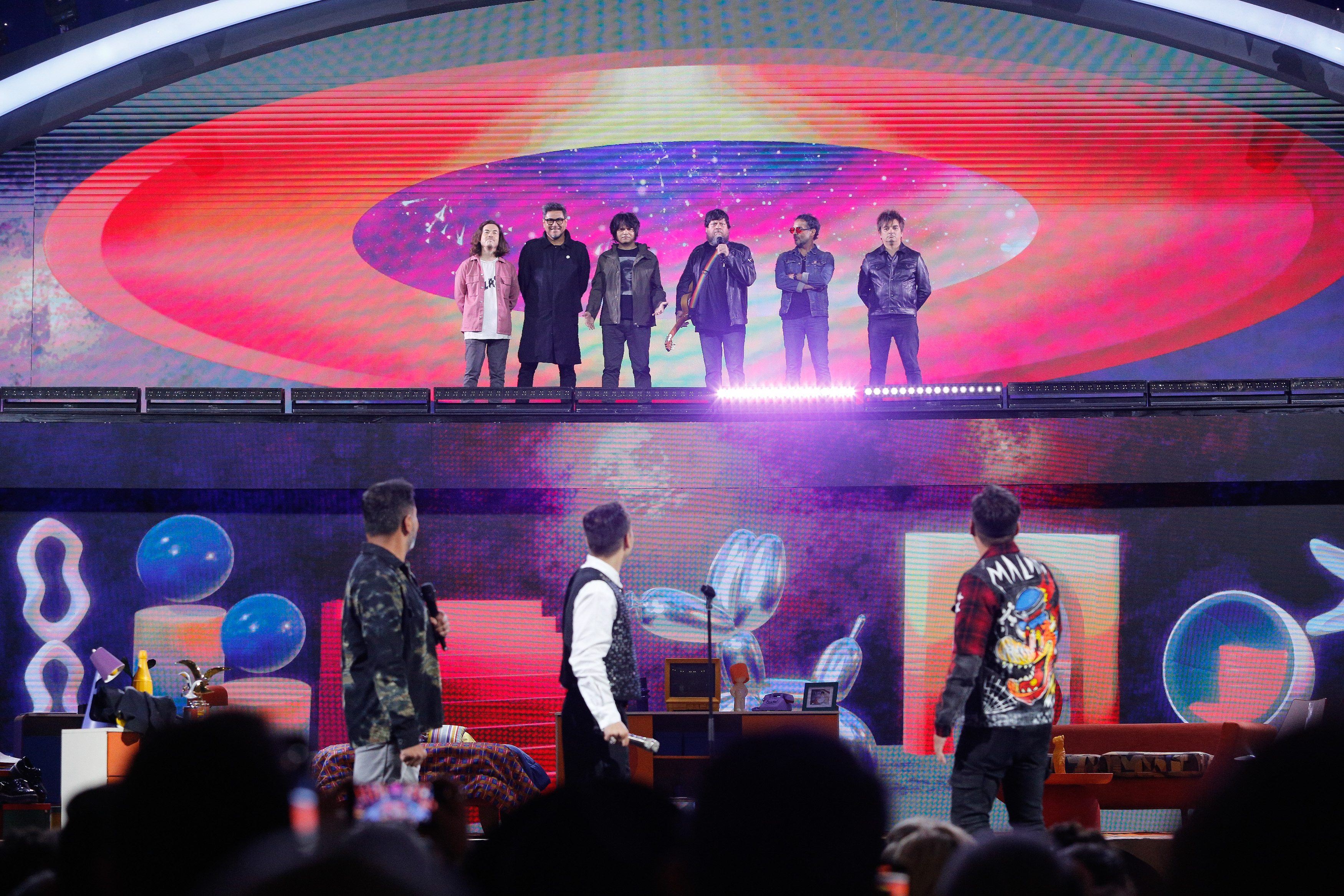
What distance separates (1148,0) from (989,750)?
8.71 meters

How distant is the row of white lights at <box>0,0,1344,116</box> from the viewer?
10.2 metres

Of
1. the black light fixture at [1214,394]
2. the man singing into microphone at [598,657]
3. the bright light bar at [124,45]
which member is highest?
the bright light bar at [124,45]

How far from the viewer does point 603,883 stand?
154cm

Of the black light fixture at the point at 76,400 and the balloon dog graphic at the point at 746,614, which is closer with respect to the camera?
the balloon dog graphic at the point at 746,614

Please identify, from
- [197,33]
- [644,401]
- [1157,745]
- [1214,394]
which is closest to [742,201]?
[644,401]

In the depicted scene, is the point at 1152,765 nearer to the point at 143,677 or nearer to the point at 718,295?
the point at 718,295

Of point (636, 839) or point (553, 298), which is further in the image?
point (553, 298)

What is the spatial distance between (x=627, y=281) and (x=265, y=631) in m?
3.57

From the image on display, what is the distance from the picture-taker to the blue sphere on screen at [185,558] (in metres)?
7.41

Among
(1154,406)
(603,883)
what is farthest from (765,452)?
(603,883)

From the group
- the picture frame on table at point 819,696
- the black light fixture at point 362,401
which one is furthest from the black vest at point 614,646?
the black light fixture at point 362,401

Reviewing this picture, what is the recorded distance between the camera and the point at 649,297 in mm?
8758

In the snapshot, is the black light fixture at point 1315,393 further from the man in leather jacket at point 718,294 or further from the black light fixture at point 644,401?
the black light fixture at point 644,401

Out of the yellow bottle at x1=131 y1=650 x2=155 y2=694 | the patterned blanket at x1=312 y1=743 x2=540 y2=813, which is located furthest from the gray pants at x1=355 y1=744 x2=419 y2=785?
the yellow bottle at x1=131 y1=650 x2=155 y2=694
